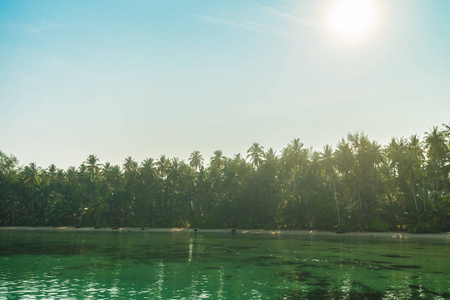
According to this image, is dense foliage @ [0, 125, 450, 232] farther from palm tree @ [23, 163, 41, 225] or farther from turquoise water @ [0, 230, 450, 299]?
turquoise water @ [0, 230, 450, 299]

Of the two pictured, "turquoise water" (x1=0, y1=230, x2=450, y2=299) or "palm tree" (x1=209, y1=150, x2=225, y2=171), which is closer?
"turquoise water" (x1=0, y1=230, x2=450, y2=299)

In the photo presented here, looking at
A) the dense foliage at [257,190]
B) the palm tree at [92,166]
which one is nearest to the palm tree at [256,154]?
the dense foliage at [257,190]

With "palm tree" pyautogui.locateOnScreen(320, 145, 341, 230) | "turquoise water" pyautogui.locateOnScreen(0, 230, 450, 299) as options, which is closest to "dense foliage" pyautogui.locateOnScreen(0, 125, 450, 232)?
"palm tree" pyautogui.locateOnScreen(320, 145, 341, 230)

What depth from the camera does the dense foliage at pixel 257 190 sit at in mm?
69250

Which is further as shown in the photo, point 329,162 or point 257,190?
point 257,190

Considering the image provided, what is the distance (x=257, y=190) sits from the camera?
87.5m

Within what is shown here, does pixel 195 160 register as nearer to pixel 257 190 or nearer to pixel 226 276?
pixel 257 190

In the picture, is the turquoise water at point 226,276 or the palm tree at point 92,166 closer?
the turquoise water at point 226,276

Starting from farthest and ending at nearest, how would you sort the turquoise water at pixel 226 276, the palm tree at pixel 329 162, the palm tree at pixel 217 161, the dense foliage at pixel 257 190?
the palm tree at pixel 217 161 < the palm tree at pixel 329 162 < the dense foliage at pixel 257 190 < the turquoise water at pixel 226 276

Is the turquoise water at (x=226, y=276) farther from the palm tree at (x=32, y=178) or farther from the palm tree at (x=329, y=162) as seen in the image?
the palm tree at (x=32, y=178)

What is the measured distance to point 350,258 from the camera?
35.7 m

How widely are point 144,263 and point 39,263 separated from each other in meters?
10.1

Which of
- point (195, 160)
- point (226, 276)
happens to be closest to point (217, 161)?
point (195, 160)

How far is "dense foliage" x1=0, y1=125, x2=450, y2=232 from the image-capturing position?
69250mm
